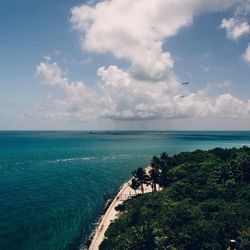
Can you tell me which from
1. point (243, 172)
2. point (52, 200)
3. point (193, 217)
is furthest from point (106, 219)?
point (243, 172)

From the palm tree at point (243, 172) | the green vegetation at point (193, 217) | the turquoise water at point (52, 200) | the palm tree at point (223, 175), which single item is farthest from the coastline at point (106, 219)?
the palm tree at point (243, 172)

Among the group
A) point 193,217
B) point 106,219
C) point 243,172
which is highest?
point 243,172

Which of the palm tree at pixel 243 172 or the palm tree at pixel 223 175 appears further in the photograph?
the palm tree at pixel 223 175

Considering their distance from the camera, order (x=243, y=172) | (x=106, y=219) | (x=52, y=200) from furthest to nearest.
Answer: (x=52, y=200), (x=243, y=172), (x=106, y=219)

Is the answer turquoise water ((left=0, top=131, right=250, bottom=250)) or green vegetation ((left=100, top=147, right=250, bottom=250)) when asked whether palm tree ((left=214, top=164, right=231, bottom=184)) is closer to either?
green vegetation ((left=100, top=147, right=250, bottom=250))

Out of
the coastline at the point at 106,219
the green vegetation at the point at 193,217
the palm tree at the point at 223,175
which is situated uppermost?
the palm tree at the point at 223,175

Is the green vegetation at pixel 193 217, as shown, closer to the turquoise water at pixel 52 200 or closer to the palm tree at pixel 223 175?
the palm tree at pixel 223 175

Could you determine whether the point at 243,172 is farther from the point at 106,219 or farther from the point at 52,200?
the point at 52,200

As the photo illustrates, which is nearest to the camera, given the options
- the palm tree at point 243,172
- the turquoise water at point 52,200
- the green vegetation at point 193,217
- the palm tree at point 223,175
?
the green vegetation at point 193,217

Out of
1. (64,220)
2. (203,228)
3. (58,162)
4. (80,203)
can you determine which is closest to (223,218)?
(203,228)
